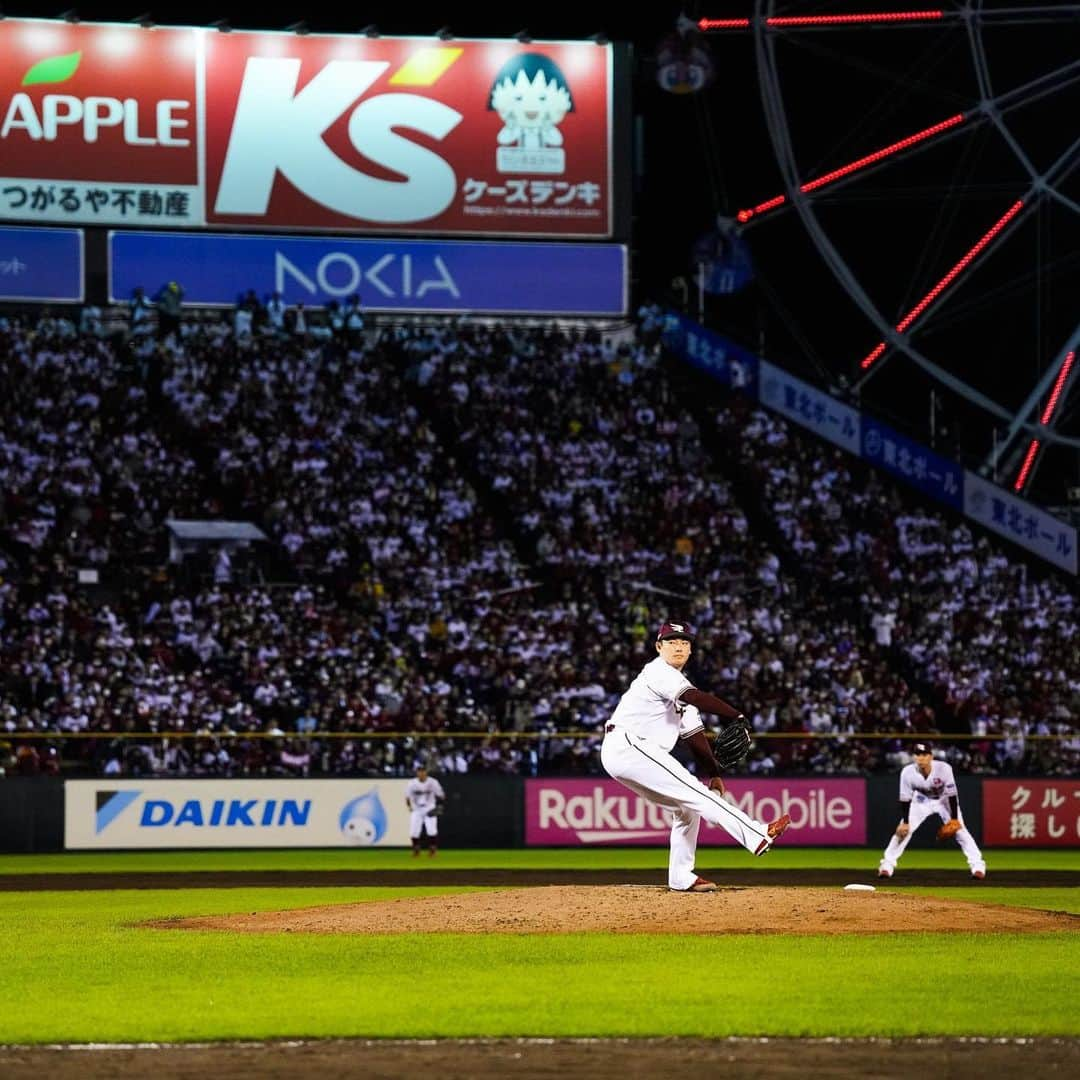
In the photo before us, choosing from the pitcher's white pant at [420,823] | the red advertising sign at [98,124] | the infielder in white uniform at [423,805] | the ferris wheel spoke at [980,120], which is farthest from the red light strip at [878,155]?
the pitcher's white pant at [420,823]

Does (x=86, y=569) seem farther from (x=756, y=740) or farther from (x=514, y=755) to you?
(x=756, y=740)

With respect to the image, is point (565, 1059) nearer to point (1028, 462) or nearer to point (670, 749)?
point (670, 749)

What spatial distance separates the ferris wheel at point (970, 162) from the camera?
4562cm

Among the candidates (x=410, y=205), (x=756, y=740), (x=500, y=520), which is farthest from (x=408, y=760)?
A: (x=410, y=205)

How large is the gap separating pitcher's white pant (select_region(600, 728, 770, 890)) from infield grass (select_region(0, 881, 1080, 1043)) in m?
1.17

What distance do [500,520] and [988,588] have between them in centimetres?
1054

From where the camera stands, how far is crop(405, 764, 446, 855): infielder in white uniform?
29.8 m

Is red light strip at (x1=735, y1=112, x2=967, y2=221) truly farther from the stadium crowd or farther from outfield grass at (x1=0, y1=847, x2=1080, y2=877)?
outfield grass at (x1=0, y1=847, x2=1080, y2=877)

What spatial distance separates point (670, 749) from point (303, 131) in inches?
1321

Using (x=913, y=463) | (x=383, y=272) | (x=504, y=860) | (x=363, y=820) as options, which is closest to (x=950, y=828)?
(x=504, y=860)

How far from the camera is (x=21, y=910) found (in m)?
20.0

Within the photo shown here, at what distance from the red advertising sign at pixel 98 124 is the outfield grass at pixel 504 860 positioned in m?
19.3

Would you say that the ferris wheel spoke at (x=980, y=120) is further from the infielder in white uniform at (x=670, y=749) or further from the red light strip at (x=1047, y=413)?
the infielder in white uniform at (x=670, y=749)

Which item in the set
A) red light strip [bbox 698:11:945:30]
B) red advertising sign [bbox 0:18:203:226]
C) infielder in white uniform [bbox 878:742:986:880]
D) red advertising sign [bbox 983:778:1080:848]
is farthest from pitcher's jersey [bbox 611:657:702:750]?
red advertising sign [bbox 0:18:203:226]
